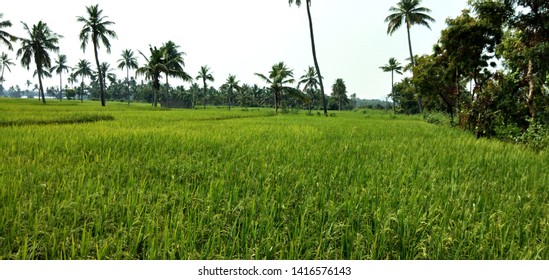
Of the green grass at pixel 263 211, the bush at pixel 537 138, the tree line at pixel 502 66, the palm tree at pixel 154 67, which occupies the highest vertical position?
the palm tree at pixel 154 67

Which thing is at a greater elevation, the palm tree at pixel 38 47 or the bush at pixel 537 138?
the palm tree at pixel 38 47

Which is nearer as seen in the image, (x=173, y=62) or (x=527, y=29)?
(x=527, y=29)

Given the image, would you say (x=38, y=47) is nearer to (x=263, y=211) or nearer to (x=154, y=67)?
(x=154, y=67)

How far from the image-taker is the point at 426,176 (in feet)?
10.8

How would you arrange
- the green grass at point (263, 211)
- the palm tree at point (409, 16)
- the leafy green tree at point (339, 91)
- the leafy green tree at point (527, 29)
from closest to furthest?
1. the green grass at point (263, 211)
2. the leafy green tree at point (527, 29)
3. the palm tree at point (409, 16)
4. the leafy green tree at point (339, 91)

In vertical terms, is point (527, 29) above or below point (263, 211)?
above

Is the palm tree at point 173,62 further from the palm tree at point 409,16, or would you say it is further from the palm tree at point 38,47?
the palm tree at point 409,16

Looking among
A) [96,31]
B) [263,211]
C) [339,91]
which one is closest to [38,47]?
[96,31]

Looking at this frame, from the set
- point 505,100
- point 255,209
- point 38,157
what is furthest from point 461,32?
point 38,157

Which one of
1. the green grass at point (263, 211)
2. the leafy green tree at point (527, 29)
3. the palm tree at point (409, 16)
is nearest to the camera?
the green grass at point (263, 211)

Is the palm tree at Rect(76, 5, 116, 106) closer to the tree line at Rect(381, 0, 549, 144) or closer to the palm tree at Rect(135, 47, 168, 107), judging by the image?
the palm tree at Rect(135, 47, 168, 107)

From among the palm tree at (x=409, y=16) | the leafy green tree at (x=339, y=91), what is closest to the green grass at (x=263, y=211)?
the palm tree at (x=409, y=16)

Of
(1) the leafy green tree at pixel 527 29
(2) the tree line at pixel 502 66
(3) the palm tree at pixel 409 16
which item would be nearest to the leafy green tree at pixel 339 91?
(3) the palm tree at pixel 409 16

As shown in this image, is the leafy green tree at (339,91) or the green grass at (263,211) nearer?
the green grass at (263,211)
